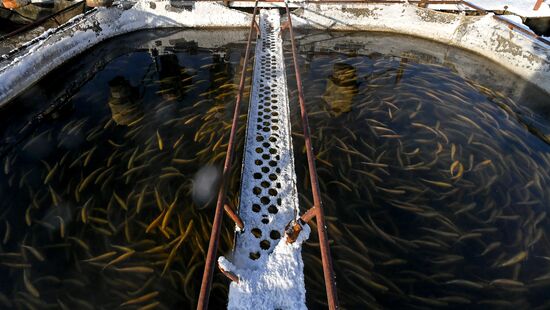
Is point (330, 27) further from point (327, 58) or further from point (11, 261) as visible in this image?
point (11, 261)

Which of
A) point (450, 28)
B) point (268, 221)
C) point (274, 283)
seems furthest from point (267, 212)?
point (450, 28)

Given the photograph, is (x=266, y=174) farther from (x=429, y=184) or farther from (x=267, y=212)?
(x=429, y=184)

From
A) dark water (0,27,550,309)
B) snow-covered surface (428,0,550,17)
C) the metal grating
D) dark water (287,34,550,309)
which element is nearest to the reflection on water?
dark water (0,27,550,309)

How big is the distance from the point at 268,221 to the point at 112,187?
2.87 meters

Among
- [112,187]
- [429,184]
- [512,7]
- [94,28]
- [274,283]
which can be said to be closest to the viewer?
[274,283]

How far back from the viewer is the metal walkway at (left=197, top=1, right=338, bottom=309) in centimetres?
293

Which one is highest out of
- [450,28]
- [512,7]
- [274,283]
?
[512,7]

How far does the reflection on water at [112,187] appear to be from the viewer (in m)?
3.68

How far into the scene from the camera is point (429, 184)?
515 cm

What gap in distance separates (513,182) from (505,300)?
8.23ft

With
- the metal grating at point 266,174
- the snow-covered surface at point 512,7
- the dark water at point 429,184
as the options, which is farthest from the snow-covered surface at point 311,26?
the metal grating at point 266,174

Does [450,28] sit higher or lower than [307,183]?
higher

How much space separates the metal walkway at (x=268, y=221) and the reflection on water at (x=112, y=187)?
1.93 feet

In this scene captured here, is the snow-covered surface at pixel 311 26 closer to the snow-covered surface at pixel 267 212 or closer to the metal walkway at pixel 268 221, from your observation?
the snow-covered surface at pixel 267 212
